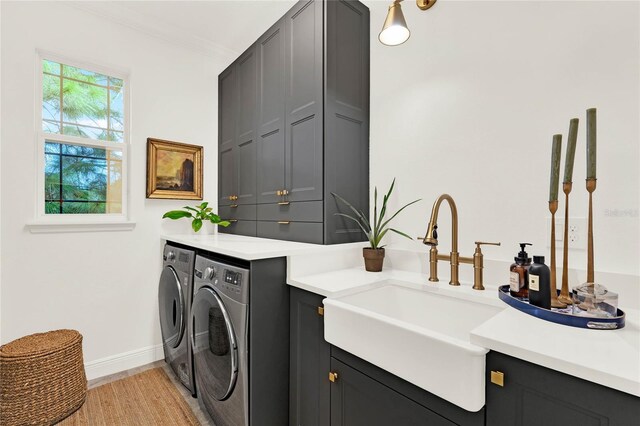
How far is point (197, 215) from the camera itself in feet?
8.18

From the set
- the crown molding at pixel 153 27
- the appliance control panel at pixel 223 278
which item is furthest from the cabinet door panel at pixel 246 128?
the appliance control panel at pixel 223 278

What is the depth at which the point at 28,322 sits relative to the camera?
198 centimetres

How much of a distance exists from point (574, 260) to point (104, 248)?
9.37ft

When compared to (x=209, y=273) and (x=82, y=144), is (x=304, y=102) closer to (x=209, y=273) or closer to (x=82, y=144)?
(x=209, y=273)

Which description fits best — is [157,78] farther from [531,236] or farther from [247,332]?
[531,236]

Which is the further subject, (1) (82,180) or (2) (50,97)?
(1) (82,180)

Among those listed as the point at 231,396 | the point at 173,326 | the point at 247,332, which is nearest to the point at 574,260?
the point at 247,332

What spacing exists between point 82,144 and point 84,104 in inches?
12.6

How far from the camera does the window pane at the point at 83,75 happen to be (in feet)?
7.15

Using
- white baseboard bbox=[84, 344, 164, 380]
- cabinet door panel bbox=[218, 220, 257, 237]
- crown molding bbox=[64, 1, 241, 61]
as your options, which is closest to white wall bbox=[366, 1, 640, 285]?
cabinet door panel bbox=[218, 220, 257, 237]

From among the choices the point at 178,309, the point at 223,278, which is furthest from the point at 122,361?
the point at 223,278

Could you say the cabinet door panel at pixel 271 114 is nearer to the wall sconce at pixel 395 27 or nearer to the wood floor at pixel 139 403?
the wall sconce at pixel 395 27

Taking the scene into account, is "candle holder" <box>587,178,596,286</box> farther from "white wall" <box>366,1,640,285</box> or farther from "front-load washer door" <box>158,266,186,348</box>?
"front-load washer door" <box>158,266,186,348</box>

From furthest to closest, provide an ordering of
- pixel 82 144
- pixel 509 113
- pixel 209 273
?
pixel 82 144
pixel 209 273
pixel 509 113
